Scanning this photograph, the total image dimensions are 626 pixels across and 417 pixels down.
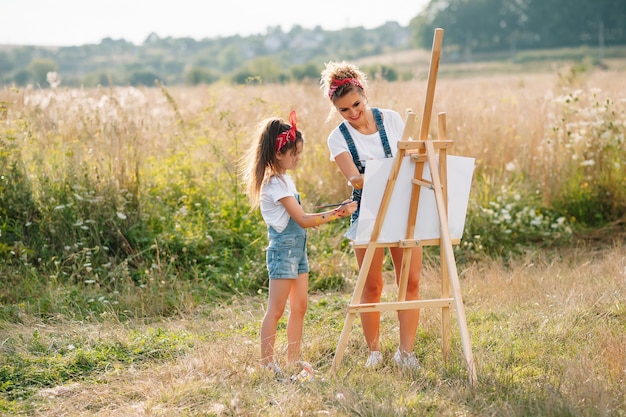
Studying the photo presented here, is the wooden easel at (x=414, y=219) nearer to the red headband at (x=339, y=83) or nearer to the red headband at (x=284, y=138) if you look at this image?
the red headband at (x=339, y=83)

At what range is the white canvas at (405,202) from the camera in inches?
149

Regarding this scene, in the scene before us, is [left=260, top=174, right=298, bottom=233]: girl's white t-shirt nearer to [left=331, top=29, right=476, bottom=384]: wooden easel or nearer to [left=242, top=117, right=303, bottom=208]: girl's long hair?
[left=242, top=117, right=303, bottom=208]: girl's long hair

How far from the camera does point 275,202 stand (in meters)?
3.90

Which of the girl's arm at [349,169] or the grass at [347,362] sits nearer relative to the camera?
the grass at [347,362]

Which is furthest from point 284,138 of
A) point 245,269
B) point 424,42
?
point 424,42

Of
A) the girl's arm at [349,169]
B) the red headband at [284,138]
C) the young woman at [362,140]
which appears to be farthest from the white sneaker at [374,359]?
the red headband at [284,138]

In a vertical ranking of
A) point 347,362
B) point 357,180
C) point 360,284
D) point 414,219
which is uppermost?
point 357,180

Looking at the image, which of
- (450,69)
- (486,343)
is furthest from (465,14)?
(486,343)

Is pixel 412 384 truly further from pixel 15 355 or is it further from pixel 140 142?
pixel 140 142

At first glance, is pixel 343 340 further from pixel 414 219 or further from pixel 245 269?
pixel 245 269

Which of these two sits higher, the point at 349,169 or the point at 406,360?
the point at 349,169

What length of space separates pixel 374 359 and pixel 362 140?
1.22m

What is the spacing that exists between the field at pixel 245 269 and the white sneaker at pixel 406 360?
7 centimetres

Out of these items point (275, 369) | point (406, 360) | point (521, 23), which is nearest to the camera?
point (275, 369)
